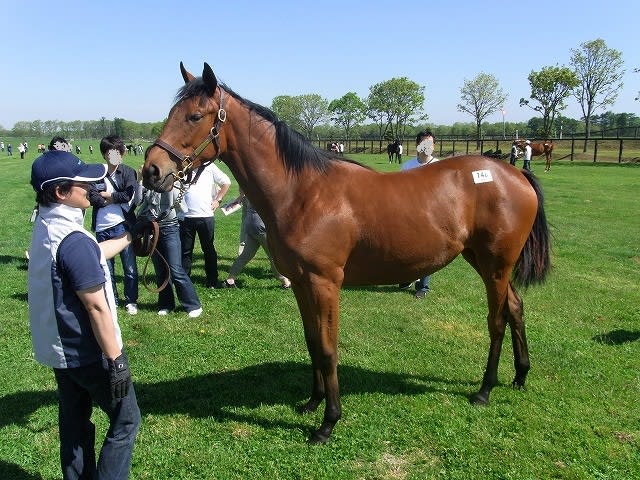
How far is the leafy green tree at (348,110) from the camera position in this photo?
75.8 metres

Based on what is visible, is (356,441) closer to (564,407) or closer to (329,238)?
(329,238)

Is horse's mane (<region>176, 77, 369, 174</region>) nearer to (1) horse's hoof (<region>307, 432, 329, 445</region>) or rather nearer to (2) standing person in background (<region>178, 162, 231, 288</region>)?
(1) horse's hoof (<region>307, 432, 329, 445</region>)

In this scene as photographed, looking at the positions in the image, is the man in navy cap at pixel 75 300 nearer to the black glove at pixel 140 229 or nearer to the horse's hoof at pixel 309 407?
the black glove at pixel 140 229

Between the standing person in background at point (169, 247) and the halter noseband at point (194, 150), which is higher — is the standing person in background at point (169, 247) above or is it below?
below

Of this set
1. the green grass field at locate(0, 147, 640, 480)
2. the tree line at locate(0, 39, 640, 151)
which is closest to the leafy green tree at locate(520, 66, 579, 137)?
the tree line at locate(0, 39, 640, 151)

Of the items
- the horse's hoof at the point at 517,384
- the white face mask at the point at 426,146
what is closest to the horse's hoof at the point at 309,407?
the horse's hoof at the point at 517,384

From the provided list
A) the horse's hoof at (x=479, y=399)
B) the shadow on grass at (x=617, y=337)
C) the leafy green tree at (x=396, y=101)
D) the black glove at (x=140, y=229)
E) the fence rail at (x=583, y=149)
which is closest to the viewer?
the black glove at (x=140, y=229)

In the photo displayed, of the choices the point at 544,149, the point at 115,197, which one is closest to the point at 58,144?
the point at 115,197

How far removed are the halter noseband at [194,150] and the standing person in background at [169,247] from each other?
8.13ft

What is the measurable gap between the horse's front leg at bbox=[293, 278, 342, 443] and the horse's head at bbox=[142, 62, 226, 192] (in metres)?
1.23

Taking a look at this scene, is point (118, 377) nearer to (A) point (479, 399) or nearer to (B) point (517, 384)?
(A) point (479, 399)

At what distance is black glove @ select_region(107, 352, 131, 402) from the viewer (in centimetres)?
239

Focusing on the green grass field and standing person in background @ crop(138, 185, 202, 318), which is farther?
standing person in background @ crop(138, 185, 202, 318)

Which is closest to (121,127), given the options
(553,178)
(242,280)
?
(553,178)
